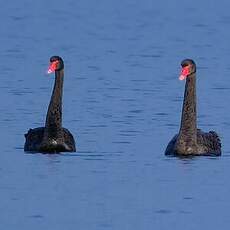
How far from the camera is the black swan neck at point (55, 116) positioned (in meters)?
16.7

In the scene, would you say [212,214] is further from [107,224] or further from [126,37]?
[126,37]

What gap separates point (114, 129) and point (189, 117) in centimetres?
180

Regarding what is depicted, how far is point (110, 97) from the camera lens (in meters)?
21.3

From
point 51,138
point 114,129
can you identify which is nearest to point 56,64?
point 51,138

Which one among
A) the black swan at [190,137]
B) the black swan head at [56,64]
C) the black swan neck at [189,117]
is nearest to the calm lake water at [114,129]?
the black swan at [190,137]

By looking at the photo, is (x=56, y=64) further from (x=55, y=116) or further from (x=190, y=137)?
(x=190, y=137)

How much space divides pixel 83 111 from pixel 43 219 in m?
6.95

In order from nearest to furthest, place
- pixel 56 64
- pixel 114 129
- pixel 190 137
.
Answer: pixel 190 137 → pixel 56 64 → pixel 114 129

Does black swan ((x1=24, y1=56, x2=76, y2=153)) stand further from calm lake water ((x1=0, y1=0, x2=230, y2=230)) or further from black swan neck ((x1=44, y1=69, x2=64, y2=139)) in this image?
calm lake water ((x1=0, y1=0, x2=230, y2=230))

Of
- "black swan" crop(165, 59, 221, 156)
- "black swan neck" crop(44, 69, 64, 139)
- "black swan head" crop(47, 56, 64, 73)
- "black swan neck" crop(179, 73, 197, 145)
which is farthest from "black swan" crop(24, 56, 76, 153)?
"black swan neck" crop(179, 73, 197, 145)

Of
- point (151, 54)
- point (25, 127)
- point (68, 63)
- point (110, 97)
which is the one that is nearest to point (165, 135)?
point (25, 127)

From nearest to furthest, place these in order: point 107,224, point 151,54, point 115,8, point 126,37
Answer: point 107,224
point 151,54
point 126,37
point 115,8

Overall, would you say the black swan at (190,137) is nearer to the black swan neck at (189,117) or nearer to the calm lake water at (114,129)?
the black swan neck at (189,117)

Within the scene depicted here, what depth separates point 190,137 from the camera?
53.7ft
